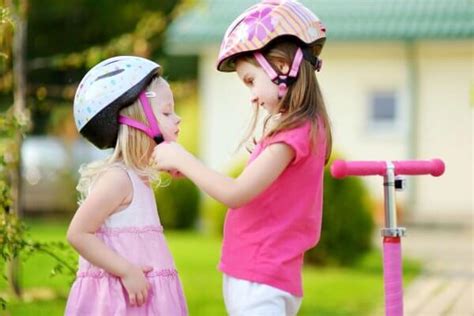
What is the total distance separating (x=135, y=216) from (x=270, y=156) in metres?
0.61

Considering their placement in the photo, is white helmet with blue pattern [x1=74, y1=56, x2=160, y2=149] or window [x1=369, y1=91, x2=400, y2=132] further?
window [x1=369, y1=91, x2=400, y2=132]

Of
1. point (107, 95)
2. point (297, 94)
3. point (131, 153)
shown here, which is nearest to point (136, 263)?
point (131, 153)

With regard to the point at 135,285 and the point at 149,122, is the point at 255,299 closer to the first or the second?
the point at 135,285

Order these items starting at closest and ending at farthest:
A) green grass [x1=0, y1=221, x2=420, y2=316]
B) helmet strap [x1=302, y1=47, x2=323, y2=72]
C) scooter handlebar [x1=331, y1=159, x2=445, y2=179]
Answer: scooter handlebar [x1=331, y1=159, x2=445, y2=179], helmet strap [x1=302, y1=47, x2=323, y2=72], green grass [x1=0, y1=221, x2=420, y2=316]

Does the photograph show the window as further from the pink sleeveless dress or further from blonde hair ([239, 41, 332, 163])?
blonde hair ([239, 41, 332, 163])

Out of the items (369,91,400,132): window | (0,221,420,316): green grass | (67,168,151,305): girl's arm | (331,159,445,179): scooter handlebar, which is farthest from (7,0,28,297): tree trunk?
(369,91,400,132): window

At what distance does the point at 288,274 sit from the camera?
13.5 feet

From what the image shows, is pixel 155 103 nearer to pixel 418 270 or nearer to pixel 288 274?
pixel 288 274

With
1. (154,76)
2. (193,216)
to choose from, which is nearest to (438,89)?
(193,216)

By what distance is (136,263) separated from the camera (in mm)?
4305

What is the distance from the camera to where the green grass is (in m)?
9.05

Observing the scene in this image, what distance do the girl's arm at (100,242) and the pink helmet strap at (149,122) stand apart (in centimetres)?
23

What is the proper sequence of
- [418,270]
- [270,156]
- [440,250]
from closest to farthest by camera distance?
[270,156]
[418,270]
[440,250]

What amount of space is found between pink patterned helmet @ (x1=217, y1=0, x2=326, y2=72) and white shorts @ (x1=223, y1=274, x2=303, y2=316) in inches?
30.1
